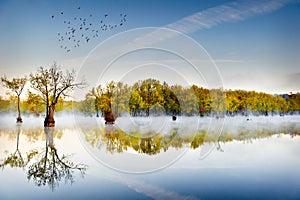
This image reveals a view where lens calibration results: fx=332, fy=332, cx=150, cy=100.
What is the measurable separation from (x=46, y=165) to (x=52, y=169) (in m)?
0.39

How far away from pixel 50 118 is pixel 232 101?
3163cm

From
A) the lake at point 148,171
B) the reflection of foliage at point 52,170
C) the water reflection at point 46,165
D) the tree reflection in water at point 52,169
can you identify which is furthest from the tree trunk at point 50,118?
the reflection of foliage at point 52,170

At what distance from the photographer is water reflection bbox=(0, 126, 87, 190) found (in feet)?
18.7

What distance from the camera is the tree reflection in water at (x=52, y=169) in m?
5.64

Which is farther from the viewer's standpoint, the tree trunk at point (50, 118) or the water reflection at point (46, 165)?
the tree trunk at point (50, 118)

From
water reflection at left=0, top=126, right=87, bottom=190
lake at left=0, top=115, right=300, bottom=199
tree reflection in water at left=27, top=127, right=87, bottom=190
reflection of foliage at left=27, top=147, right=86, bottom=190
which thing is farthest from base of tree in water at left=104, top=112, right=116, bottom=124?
reflection of foliage at left=27, top=147, right=86, bottom=190

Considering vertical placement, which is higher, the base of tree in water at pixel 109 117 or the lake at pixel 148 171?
the base of tree in water at pixel 109 117

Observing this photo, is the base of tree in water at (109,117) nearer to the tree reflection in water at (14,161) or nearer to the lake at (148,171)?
the lake at (148,171)

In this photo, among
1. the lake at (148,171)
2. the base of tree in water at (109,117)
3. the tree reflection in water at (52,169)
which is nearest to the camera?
the lake at (148,171)

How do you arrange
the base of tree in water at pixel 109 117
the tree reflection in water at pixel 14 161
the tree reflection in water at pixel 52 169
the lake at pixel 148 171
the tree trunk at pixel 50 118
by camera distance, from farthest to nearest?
the base of tree in water at pixel 109 117
the tree trunk at pixel 50 118
the tree reflection in water at pixel 14 161
the tree reflection in water at pixel 52 169
the lake at pixel 148 171

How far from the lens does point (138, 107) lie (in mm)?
23250

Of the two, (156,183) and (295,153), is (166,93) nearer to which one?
(295,153)

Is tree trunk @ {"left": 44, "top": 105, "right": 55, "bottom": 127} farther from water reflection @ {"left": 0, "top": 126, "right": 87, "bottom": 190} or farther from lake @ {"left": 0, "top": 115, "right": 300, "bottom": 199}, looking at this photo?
water reflection @ {"left": 0, "top": 126, "right": 87, "bottom": 190}

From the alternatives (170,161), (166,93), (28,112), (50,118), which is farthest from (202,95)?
(170,161)
